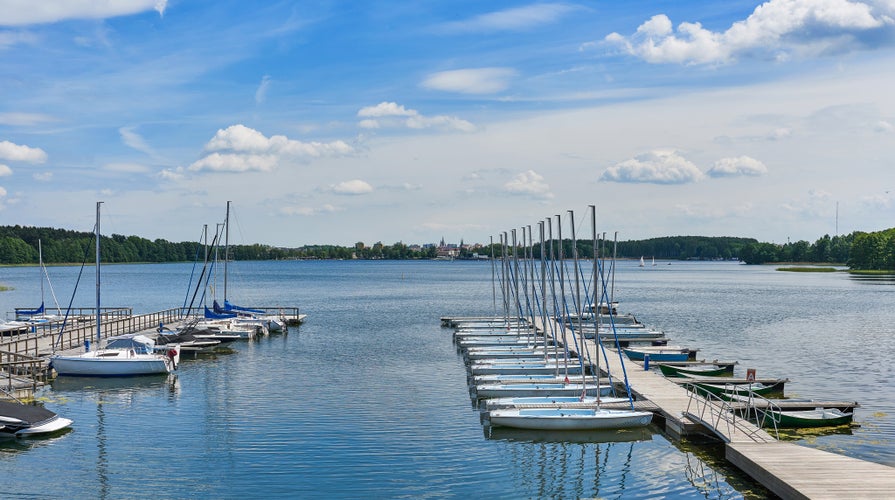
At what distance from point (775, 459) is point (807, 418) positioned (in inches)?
293

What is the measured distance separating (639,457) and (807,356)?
2771 centimetres

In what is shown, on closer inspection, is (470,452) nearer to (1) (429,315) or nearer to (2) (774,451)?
(2) (774,451)

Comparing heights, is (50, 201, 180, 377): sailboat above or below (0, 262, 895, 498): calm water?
above

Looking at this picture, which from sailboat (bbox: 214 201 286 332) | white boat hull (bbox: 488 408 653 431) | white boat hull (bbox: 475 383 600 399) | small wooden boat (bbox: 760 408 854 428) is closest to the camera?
white boat hull (bbox: 488 408 653 431)

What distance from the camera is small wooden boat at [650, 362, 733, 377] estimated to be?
122 ft

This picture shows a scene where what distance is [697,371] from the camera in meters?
37.9

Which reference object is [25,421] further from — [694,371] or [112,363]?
[694,371]

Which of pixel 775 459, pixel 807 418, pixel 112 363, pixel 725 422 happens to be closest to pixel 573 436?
pixel 725 422

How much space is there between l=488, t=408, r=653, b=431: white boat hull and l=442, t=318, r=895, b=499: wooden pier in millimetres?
1262

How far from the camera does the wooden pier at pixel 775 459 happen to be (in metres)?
18.5

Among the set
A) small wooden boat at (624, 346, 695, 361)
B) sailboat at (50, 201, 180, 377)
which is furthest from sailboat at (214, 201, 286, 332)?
small wooden boat at (624, 346, 695, 361)

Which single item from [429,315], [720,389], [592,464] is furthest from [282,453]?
[429,315]

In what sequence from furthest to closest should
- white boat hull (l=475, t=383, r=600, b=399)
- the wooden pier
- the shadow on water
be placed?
white boat hull (l=475, t=383, r=600, b=399) → the shadow on water → the wooden pier

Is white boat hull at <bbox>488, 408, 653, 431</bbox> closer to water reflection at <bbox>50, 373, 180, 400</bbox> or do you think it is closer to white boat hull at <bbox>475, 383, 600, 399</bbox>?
white boat hull at <bbox>475, 383, 600, 399</bbox>
